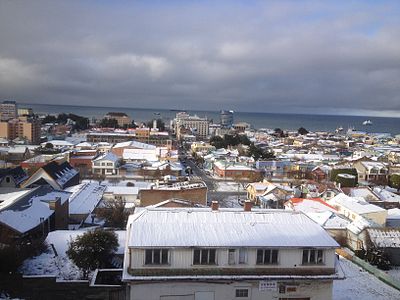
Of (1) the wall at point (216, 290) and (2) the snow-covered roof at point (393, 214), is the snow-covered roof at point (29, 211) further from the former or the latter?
(2) the snow-covered roof at point (393, 214)

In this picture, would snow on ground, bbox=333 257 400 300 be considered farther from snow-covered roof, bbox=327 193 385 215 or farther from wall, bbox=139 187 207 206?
wall, bbox=139 187 207 206

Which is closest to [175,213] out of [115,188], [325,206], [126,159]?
[325,206]

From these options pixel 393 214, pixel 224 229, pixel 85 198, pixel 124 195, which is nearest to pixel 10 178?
pixel 85 198

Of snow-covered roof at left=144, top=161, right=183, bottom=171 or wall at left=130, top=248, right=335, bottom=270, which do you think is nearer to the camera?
wall at left=130, top=248, right=335, bottom=270

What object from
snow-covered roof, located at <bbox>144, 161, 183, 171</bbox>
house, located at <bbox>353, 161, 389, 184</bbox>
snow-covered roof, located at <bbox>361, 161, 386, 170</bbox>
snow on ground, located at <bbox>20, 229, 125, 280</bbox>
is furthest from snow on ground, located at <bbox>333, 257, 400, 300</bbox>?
snow-covered roof, located at <bbox>361, 161, 386, 170</bbox>

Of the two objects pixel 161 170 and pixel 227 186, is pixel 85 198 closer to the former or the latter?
pixel 227 186

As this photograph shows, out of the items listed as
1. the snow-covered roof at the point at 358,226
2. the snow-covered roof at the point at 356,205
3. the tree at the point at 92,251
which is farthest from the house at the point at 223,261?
the snow-covered roof at the point at 356,205

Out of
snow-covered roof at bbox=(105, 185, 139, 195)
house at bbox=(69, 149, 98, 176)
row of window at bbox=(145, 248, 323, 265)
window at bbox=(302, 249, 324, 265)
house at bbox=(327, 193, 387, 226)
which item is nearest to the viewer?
row of window at bbox=(145, 248, 323, 265)
